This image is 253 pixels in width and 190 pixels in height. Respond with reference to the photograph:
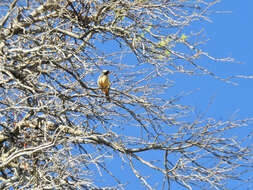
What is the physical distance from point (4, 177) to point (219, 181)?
385cm

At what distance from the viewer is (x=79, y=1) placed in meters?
7.59

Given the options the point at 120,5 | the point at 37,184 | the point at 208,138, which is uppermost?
the point at 120,5

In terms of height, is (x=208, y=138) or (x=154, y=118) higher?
(x=154, y=118)

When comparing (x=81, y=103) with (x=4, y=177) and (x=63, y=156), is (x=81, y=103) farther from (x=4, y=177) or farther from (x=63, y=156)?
(x=4, y=177)

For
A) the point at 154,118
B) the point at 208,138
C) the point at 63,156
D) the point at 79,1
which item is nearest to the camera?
the point at 208,138

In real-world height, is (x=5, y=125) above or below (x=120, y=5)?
below

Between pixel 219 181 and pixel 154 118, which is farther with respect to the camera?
pixel 154 118

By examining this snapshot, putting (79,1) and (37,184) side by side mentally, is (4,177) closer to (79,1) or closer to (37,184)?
(37,184)

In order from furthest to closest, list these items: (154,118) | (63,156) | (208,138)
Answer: (154,118), (63,156), (208,138)

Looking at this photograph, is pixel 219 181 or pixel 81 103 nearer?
pixel 219 181

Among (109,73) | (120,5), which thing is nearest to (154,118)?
(109,73)

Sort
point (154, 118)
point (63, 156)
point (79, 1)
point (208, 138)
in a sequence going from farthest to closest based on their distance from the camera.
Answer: point (79, 1), point (154, 118), point (63, 156), point (208, 138)

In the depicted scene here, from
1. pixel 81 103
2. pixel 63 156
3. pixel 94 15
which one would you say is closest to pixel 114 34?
pixel 94 15

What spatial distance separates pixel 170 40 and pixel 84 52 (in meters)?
1.64
